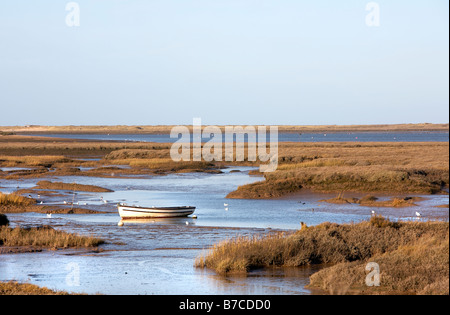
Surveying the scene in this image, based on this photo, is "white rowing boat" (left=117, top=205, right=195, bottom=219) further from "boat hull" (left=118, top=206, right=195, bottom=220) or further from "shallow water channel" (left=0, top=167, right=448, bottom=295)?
"shallow water channel" (left=0, top=167, right=448, bottom=295)

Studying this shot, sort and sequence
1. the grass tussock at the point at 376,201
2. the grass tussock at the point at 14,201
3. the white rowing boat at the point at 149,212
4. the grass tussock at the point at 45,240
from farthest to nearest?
the grass tussock at the point at 14,201 < the grass tussock at the point at 376,201 < the white rowing boat at the point at 149,212 < the grass tussock at the point at 45,240

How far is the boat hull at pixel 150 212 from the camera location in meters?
32.7

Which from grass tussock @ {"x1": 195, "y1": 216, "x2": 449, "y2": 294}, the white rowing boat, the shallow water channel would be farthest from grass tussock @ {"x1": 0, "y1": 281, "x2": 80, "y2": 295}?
the white rowing boat

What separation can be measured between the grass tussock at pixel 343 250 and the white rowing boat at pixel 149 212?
36.2 feet

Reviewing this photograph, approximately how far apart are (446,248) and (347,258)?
3.86 metres

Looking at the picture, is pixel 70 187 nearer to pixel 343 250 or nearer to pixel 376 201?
pixel 376 201

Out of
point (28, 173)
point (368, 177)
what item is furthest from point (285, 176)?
point (28, 173)

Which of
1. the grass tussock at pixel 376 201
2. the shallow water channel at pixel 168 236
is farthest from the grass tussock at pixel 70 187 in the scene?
the grass tussock at pixel 376 201

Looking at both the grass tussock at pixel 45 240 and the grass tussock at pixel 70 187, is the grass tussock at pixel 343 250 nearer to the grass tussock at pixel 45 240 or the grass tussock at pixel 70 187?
the grass tussock at pixel 45 240

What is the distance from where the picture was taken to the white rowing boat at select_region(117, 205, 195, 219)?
107ft

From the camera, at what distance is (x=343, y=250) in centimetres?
2086

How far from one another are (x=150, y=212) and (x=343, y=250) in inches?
556

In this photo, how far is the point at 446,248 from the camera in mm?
17391

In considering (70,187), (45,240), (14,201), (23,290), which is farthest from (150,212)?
(70,187)
